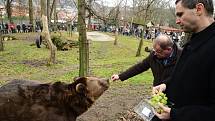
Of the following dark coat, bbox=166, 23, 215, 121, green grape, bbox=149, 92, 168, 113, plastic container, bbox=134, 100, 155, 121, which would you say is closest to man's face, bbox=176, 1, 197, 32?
dark coat, bbox=166, 23, 215, 121

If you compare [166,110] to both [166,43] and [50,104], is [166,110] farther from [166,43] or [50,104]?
[50,104]

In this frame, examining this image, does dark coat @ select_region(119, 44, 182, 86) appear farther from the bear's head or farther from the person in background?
the person in background

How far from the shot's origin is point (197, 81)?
3.19m

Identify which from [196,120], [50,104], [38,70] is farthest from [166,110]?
[38,70]

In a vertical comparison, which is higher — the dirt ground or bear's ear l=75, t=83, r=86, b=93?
bear's ear l=75, t=83, r=86, b=93

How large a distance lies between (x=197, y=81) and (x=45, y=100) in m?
3.66

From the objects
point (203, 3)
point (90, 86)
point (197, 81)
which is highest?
point (203, 3)

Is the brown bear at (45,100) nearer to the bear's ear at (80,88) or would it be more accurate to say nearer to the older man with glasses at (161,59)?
the bear's ear at (80,88)

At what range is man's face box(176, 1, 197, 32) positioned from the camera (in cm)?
323

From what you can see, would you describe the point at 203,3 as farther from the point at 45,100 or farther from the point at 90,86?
the point at 45,100

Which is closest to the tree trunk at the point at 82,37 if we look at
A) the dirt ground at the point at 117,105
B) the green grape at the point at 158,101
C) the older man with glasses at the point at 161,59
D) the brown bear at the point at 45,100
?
the dirt ground at the point at 117,105

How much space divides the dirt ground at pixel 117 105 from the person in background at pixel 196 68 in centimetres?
489

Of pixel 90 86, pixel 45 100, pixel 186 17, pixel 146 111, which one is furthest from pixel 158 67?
pixel 186 17

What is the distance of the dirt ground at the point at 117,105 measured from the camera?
8312 mm
